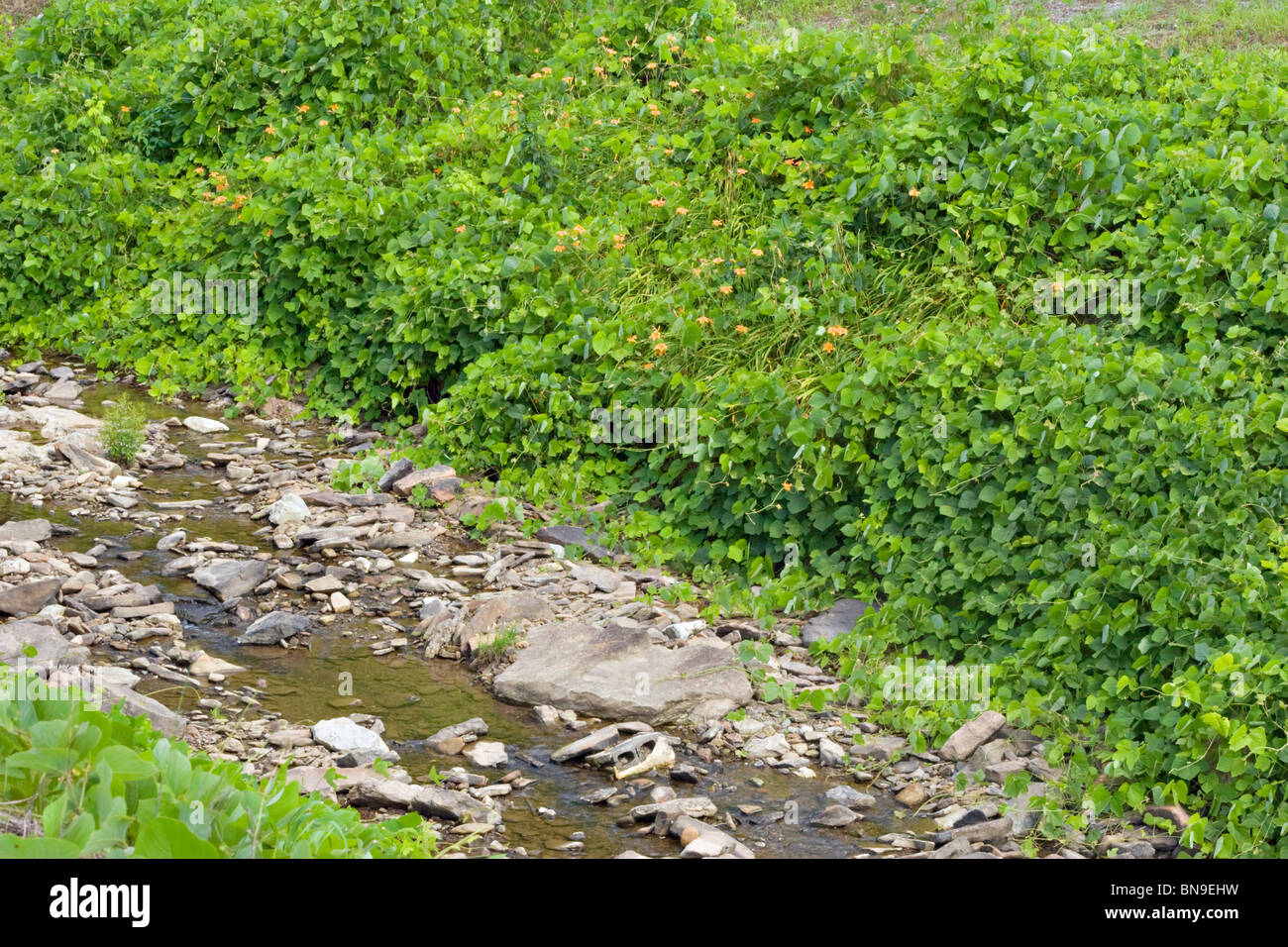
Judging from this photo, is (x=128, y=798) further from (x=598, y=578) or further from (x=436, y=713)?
(x=598, y=578)

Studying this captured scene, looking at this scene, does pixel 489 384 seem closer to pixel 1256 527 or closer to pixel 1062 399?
pixel 1062 399

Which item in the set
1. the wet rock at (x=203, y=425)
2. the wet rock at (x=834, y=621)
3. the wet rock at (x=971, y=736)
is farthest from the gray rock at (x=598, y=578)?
the wet rock at (x=203, y=425)

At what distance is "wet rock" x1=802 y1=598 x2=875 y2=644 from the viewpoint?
572 cm

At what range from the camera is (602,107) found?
9.04 meters

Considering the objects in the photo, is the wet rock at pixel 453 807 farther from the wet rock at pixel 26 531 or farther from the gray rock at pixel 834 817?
the wet rock at pixel 26 531

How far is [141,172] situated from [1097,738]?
804cm

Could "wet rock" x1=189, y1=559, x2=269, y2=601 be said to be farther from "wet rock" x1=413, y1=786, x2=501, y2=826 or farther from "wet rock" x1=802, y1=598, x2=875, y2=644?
"wet rock" x1=802, y1=598, x2=875, y2=644

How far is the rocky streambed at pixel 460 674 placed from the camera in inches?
173

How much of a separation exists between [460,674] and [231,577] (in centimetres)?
132

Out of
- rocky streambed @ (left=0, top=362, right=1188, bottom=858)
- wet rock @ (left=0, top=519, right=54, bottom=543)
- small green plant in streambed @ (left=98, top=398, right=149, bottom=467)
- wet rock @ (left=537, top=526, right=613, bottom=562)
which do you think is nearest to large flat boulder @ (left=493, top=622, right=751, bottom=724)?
rocky streambed @ (left=0, top=362, right=1188, bottom=858)

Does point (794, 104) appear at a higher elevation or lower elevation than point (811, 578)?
higher

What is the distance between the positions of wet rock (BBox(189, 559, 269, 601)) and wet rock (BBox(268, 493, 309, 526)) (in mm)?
569
